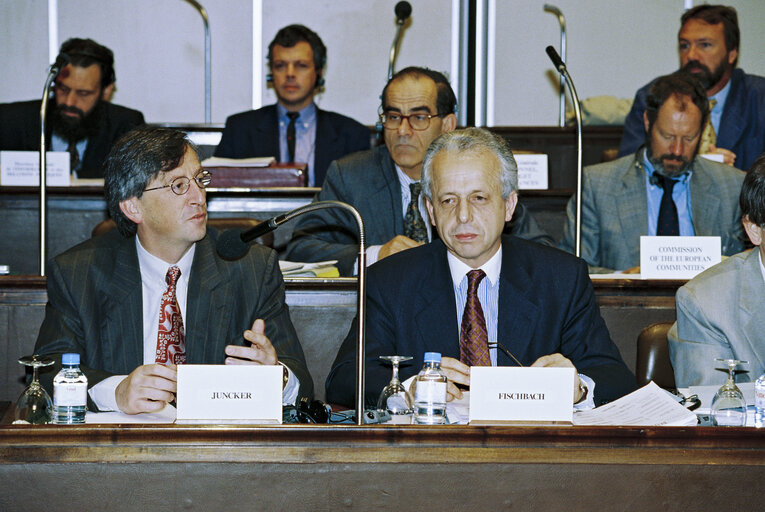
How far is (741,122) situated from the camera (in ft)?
19.2

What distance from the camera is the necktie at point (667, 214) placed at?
178 inches

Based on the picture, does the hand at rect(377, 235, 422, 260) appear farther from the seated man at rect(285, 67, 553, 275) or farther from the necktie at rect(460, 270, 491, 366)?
the necktie at rect(460, 270, 491, 366)

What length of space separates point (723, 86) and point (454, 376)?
435cm

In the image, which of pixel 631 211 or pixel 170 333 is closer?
pixel 170 333

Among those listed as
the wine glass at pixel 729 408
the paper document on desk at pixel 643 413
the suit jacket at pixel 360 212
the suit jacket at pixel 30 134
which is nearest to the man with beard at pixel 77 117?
the suit jacket at pixel 30 134

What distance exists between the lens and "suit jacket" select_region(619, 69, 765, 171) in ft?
18.9

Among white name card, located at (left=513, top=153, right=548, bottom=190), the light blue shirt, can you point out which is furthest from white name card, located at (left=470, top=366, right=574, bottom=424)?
the light blue shirt

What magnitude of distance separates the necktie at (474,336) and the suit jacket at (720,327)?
1.78ft

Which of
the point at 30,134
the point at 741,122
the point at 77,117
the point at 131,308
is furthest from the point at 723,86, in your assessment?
the point at 131,308

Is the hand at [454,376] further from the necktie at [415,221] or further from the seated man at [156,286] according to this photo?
the necktie at [415,221]

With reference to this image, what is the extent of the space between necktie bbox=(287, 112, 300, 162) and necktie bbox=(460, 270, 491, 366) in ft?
10.7

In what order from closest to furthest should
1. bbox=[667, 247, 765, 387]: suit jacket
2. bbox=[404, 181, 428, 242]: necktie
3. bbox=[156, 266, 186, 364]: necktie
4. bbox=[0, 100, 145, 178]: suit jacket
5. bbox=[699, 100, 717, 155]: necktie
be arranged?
bbox=[667, 247, 765, 387]: suit jacket, bbox=[156, 266, 186, 364]: necktie, bbox=[404, 181, 428, 242]: necktie, bbox=[699, 100, 717, 155]: necktie, bbox=[0, 100, 145, 178]: suit jacket

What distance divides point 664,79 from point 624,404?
2901 mm

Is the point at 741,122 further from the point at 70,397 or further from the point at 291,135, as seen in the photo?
the point at 70,397
